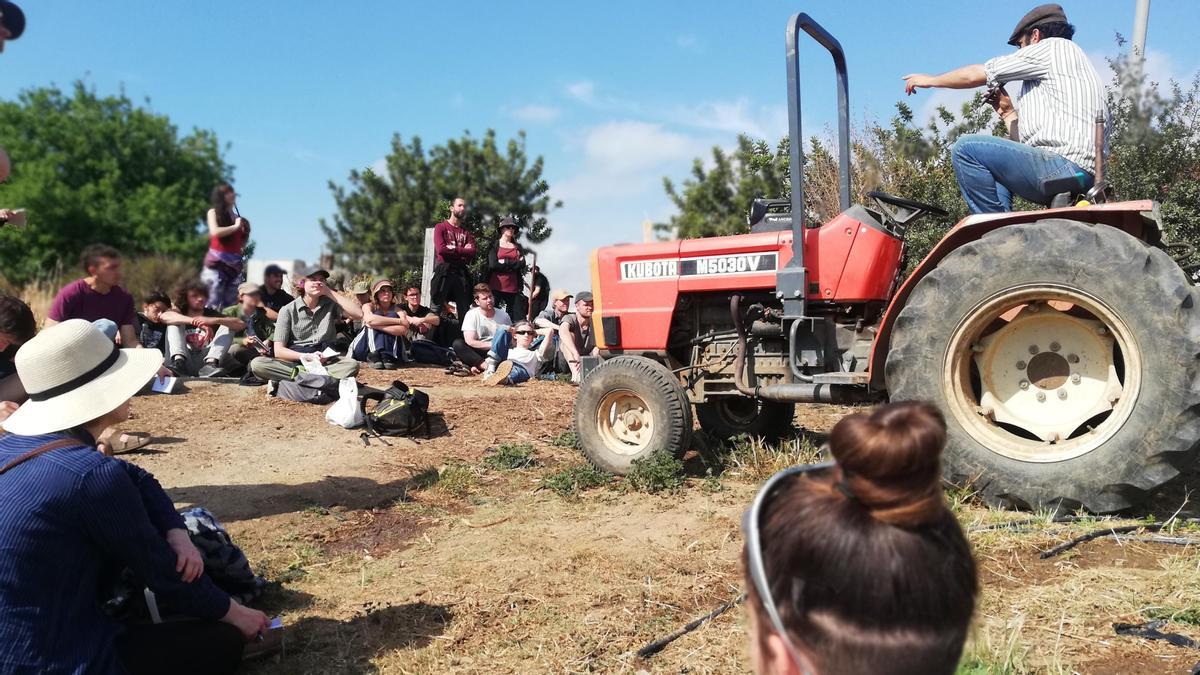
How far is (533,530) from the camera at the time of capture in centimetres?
451

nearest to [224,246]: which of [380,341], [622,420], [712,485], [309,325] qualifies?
[309,325]

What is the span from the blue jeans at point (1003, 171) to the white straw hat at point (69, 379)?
4082 millimetres

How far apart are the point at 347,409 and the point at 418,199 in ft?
48.2

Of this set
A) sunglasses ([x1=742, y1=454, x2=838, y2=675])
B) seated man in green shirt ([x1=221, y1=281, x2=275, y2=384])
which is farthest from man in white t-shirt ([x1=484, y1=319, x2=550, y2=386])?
sunglasses ([x1=742, y1=454, x2=838, y2=675])

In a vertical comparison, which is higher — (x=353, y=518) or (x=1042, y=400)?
(x=1042, y=400)

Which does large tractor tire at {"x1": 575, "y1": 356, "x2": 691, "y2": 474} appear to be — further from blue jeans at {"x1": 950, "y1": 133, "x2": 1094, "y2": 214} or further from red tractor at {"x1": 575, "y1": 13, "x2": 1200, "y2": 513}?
blue jeans at {"x1": 950, "y1": 133, "x2": 1094, "y2": 214}

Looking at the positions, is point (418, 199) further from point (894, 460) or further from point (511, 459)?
point (894, 460)

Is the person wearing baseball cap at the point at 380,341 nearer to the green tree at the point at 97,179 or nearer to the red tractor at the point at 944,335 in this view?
the red tractor at the point at 944,335

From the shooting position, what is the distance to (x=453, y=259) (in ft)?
35.3

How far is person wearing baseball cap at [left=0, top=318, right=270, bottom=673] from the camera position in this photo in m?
2.39

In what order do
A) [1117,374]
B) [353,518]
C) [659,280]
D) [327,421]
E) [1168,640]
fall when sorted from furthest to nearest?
[327,421] → [659,280] → [353,518] → [1117,374] → [1168,640]

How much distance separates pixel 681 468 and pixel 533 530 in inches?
43.0

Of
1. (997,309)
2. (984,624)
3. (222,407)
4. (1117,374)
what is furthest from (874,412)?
(222,407)

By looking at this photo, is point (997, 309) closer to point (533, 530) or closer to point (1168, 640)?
point (1168, 640)
